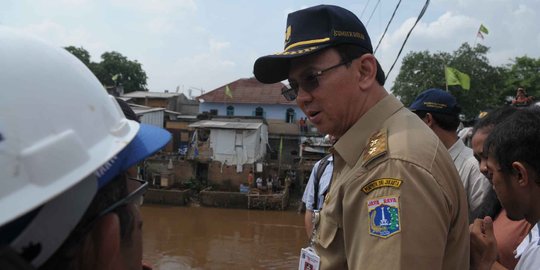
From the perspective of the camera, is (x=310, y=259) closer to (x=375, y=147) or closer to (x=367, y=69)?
(x=375, y=147)

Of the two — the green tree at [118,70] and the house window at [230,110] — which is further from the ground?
the green tree at [118,70]

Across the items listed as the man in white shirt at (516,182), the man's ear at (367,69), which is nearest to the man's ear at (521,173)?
the man in white shirt at (516,182)

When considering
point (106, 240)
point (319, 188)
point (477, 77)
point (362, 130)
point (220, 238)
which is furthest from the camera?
point (477, 77)

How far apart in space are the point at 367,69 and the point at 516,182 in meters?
0.83

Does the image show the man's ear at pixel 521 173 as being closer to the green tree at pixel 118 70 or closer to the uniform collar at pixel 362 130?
the uniform collar at pixel 362 130

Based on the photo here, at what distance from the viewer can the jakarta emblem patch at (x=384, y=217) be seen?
125cm

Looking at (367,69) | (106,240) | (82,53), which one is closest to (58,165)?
(106,240)

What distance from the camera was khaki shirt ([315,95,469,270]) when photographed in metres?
1.24

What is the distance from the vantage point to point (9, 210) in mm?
736

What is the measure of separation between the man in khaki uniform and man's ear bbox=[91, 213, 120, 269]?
747mm

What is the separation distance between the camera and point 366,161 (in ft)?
4.78

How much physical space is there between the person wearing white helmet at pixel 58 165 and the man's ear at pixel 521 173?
5.30ft

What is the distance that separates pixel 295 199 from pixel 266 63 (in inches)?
979

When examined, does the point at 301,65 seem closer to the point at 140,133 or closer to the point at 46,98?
the point at 140,133
